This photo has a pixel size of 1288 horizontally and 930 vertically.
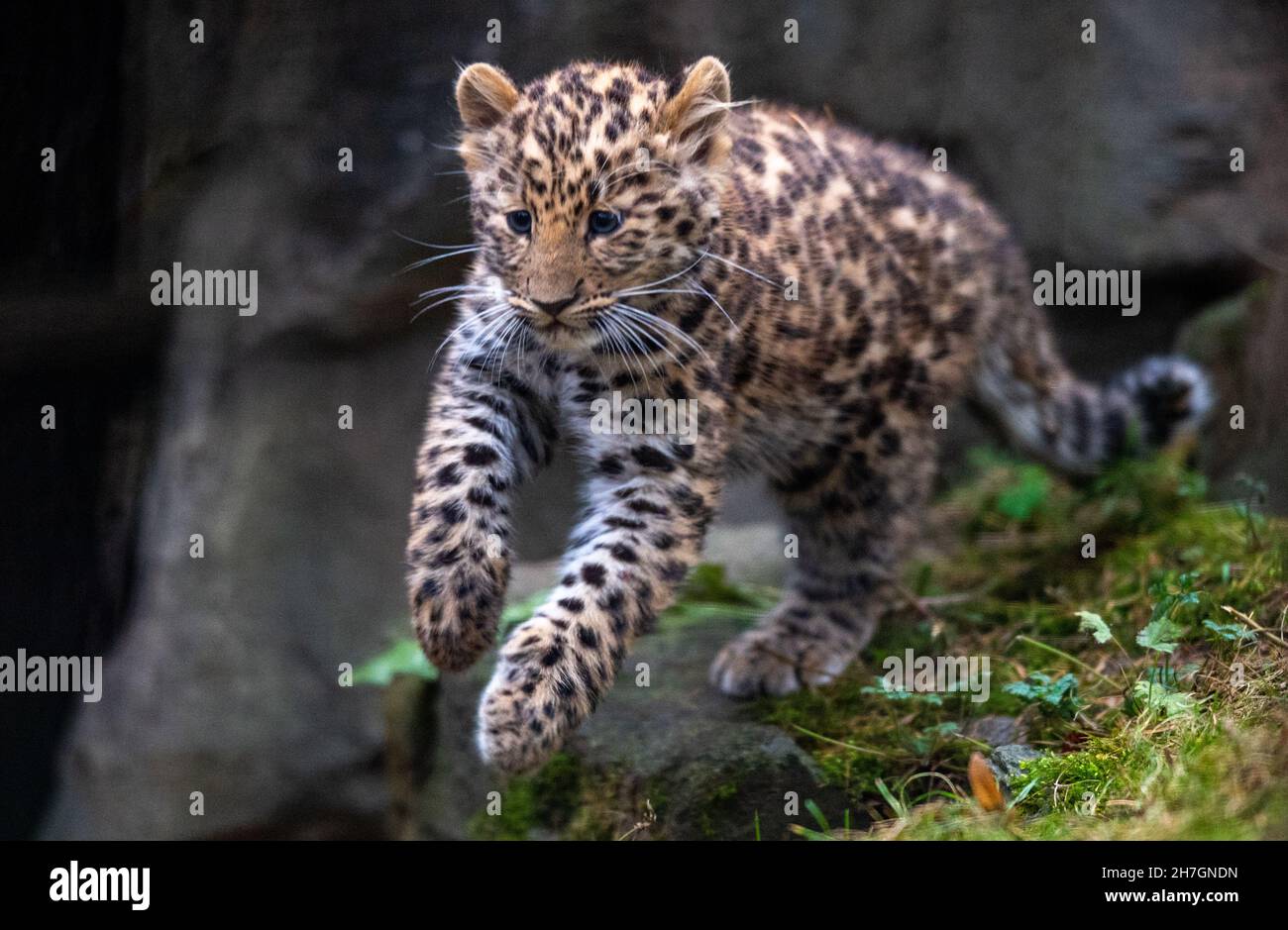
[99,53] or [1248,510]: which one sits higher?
[99,53]

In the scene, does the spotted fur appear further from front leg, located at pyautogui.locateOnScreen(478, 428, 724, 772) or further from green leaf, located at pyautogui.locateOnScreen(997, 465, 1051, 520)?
green leaf, located at pyautogui.locateOnScreen(997, 465, 1051, 520)

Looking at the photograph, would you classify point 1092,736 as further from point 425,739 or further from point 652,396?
point 425,739

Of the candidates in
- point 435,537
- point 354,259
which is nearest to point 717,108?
point 435,537

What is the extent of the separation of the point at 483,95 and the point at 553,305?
3.01 feet

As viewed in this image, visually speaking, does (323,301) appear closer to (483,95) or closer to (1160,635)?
(483,95)

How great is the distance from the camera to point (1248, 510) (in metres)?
5.77

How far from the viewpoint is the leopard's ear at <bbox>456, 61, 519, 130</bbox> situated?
4680mm

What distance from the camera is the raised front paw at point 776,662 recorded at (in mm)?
5703

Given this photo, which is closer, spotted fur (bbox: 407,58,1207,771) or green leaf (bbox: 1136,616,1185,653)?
spotted fur (bbox: 407,58,1207,771)

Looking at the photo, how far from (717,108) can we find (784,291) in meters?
0.91

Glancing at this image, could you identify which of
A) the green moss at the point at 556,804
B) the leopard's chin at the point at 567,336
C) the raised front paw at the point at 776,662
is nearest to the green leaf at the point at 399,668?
the green moss at the point at 556,804

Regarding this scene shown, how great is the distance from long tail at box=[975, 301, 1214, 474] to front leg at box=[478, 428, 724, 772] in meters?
2.49

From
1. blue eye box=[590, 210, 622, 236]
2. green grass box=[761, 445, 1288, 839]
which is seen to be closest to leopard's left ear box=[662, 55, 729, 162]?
blue eye box=[590, 210, 622, 236]
